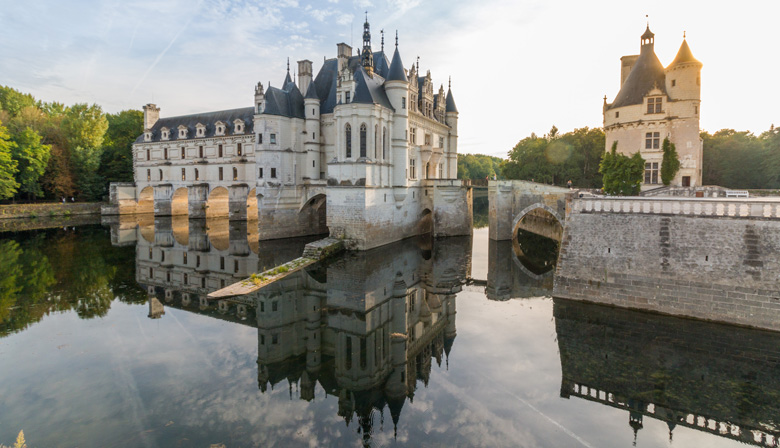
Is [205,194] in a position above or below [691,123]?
below

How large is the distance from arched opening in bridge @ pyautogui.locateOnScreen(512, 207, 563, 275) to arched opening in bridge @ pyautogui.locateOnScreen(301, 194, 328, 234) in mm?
14925

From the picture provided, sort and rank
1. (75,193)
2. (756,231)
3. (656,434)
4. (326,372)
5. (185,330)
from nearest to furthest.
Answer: (656,434) → (326,372) → (756,231) → (185,330) → (75,193)

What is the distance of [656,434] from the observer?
756cm

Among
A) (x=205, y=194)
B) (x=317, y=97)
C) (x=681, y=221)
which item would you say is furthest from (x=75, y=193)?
(x=681, y=221)

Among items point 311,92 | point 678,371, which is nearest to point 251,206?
point 311,92

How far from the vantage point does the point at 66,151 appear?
4772 cm

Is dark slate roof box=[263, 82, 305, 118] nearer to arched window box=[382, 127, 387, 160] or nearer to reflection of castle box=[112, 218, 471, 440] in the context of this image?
arched window box=[382, 127, 387, 160]

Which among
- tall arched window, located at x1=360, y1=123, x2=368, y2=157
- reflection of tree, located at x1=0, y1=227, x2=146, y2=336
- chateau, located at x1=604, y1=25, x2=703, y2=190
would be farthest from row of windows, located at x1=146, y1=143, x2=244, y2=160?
chateau, located at x1=604, y1=25, x2=703, y2=190

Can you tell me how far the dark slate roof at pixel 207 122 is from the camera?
127ft

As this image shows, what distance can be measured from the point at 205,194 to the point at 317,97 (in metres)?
Answer: 18.2

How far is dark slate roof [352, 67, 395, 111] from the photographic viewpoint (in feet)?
80.1

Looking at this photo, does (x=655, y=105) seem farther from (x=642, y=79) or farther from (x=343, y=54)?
(x=343, y=54)

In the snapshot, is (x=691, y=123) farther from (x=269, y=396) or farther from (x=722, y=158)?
(x=269, y=396)

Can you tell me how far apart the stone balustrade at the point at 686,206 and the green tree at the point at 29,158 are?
5345cm
